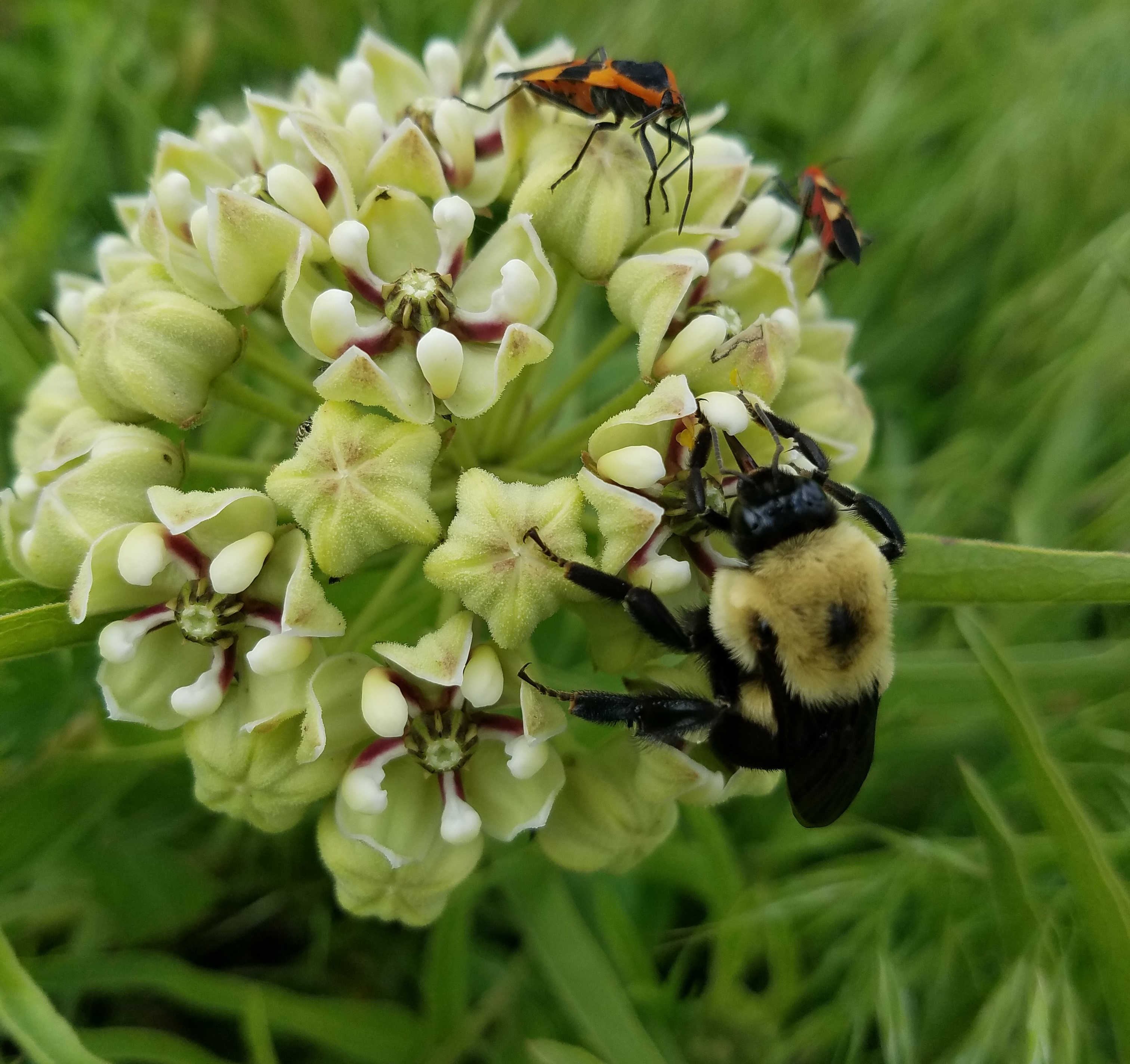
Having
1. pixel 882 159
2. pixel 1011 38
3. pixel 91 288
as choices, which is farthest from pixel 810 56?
pixel 91 288

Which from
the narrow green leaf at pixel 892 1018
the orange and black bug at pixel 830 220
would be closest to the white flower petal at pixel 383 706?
the narrow green leaf at pixel 892 1018

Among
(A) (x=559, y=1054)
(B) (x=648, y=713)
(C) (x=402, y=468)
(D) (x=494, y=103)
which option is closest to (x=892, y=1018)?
(A) (x=559, y=1054)

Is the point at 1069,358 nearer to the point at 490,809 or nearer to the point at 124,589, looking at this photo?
the point at 490,809

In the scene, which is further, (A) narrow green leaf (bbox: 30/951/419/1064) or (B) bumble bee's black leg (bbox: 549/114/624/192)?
(A) narrow green leaf (bbox: 30/951/419/1064)

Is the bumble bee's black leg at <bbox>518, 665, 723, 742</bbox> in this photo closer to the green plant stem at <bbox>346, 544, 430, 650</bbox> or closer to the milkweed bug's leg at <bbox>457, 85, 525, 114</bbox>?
the green plant stem at <bbox>346, 544, 430, 650</bbox>

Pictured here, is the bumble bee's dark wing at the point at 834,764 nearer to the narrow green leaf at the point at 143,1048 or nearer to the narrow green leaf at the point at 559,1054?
the narrow green leaf at the point at 559,1054

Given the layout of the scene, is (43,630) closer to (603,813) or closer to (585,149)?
(603,813)

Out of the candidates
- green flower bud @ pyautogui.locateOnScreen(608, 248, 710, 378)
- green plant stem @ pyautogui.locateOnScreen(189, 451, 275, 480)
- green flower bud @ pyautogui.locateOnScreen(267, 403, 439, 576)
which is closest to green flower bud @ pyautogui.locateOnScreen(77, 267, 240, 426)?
green plant stem @ pyautogui.locateOnScreen(189, 451, 275, 480)
